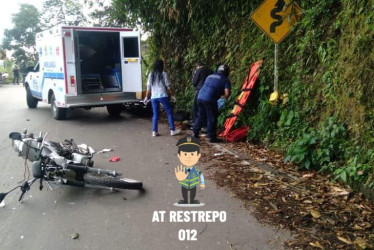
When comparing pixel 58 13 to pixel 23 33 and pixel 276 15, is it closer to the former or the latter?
pixel 23 33

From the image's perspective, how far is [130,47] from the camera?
1055cm

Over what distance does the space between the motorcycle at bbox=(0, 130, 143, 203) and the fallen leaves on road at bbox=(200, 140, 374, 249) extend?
1495 mm

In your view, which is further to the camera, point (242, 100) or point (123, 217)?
point (242, 100)

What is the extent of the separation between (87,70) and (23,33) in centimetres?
→ 3995

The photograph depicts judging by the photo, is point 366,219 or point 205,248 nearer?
point 205,248

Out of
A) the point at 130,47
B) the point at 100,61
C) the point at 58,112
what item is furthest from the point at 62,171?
the point at 100,61

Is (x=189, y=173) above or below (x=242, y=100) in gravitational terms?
below

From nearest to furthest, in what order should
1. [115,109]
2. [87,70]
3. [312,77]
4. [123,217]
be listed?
1. [123,217]
2. [312,77]
3. [115,109]
4. [87,70]

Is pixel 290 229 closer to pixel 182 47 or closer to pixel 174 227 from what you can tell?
pixel 174 227

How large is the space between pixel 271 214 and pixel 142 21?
10.2 m

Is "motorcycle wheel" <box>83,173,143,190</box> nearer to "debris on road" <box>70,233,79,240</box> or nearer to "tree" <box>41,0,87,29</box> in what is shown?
"debris on road" <box>70,233,79,240</box>

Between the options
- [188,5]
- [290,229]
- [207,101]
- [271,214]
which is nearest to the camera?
[290,229]

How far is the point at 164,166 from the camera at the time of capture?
19.4ft

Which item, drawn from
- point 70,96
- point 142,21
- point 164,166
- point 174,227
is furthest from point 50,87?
point 174,227
